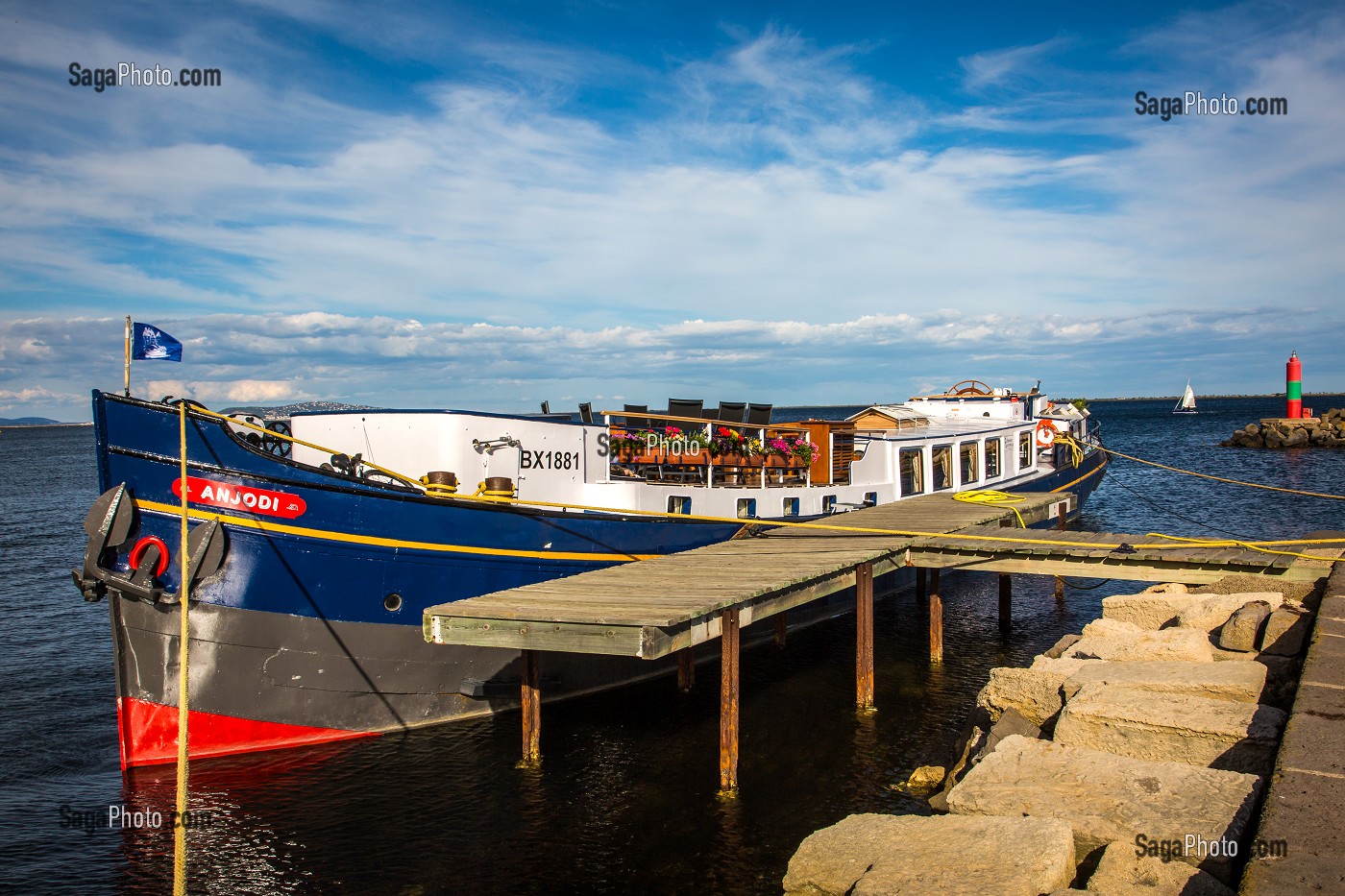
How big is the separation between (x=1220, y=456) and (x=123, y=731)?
75.8 meters

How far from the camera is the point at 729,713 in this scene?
1234cm

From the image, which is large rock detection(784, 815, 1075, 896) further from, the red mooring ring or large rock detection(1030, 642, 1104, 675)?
the red mooring ring

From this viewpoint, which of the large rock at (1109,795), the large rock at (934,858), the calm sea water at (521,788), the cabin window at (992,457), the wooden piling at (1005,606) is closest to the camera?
the large rock at (934,858)

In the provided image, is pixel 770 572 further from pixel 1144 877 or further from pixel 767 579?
pixel 1144 877

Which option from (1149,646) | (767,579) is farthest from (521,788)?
(1149,646)

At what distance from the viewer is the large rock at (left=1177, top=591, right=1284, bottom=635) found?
1383cm

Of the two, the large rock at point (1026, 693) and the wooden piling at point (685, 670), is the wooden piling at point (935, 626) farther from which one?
the large rock at point (1026, 693)

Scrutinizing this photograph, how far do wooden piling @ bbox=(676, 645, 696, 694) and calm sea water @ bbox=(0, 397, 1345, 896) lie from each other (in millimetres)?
208

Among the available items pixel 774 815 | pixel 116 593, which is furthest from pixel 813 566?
pixel 116 593

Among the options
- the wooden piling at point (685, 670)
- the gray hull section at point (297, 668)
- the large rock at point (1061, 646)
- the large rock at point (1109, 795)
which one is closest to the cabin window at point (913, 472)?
the large rock at point (1061, 646)

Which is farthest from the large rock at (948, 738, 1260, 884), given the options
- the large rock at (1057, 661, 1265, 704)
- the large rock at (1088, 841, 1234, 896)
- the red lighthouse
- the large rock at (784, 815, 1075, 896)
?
the red lighthouse

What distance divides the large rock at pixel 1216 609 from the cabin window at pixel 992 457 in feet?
48.2

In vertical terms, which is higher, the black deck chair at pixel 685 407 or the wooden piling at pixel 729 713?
the black deck chair at pixel 685 407

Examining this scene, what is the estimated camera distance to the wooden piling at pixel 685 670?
16.3 meters
